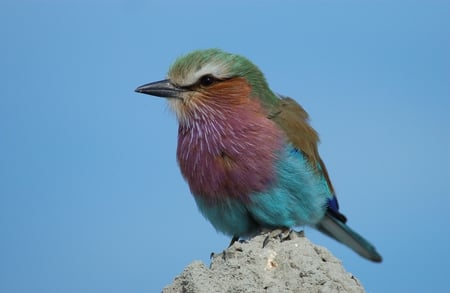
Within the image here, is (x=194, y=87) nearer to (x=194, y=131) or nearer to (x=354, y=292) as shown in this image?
(x=194, y=131)

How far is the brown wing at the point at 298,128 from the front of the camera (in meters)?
5.71

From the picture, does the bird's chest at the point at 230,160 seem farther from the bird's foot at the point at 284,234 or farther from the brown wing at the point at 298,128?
the bird's foot at the point at 284,234

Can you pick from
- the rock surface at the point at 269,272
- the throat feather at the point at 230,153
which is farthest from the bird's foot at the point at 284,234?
the rock surface at the point at 269,272

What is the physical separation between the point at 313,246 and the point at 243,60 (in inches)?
61.8

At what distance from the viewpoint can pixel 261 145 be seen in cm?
554

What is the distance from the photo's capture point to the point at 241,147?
18.1ft

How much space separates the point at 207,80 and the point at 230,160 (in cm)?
60

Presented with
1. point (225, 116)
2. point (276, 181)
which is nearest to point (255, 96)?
point (225, 116)

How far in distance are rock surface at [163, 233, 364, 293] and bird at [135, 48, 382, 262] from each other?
2.71 ft

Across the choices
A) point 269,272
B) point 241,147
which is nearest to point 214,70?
point 241,147

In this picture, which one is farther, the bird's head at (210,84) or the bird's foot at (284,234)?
the bird's head at (210,84)

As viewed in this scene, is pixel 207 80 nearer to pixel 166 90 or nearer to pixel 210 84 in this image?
pixel 210 84

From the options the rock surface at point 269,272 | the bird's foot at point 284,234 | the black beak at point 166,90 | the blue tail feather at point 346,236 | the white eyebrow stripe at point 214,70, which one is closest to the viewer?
the rock surface at point 269,272

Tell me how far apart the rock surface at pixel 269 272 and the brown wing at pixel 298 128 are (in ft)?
3.88
